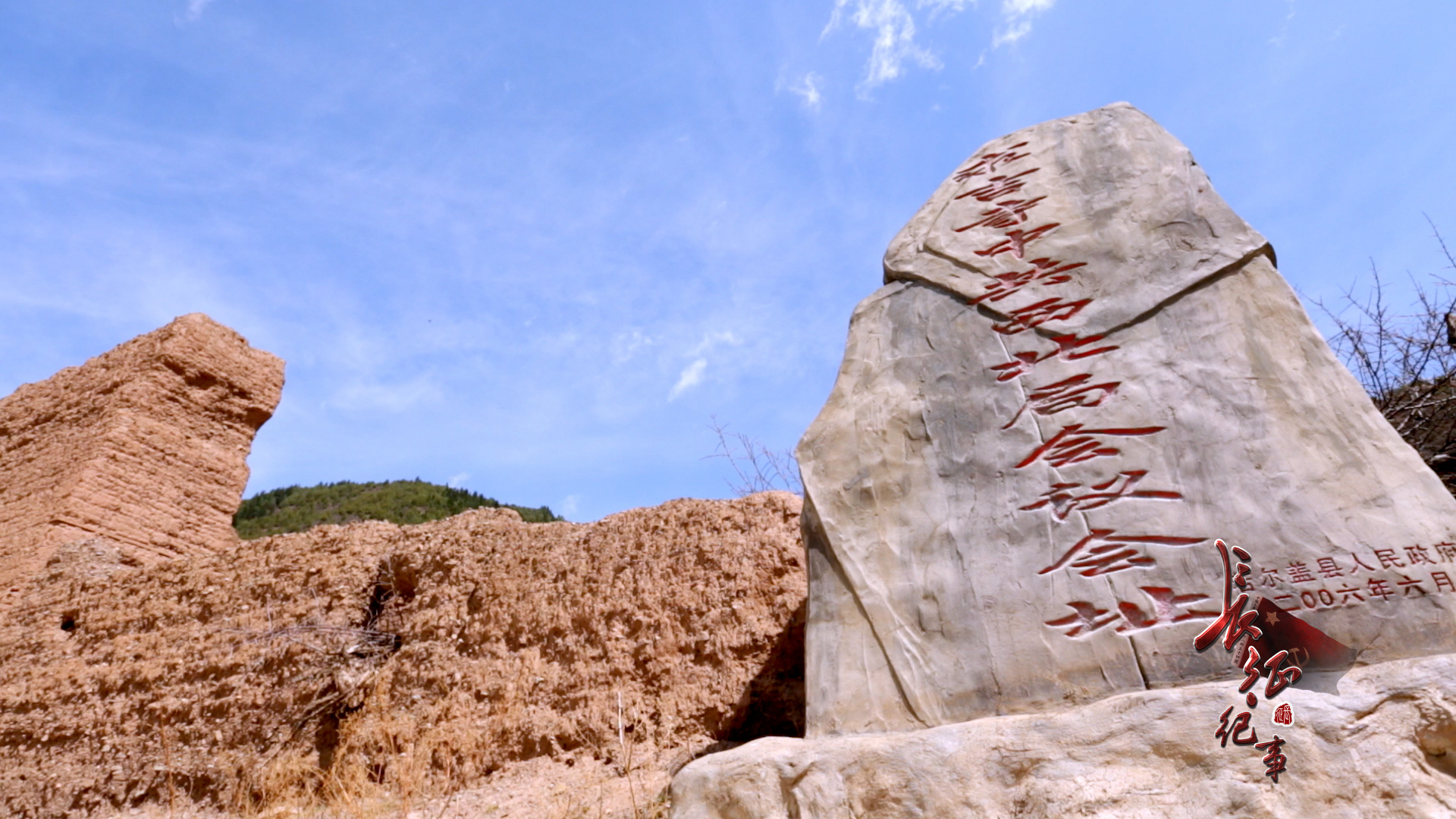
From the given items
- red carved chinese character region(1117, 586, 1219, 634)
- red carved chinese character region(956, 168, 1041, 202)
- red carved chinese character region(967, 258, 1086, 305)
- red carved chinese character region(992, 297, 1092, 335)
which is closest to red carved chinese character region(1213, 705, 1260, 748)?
red carved chinese character region(1117, 586, 1219, 634)

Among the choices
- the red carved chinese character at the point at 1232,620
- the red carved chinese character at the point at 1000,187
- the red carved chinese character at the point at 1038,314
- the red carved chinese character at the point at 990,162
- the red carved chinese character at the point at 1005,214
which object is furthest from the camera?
the red carved chinese character at the point at 990,162

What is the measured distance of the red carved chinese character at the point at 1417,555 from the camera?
221 cm

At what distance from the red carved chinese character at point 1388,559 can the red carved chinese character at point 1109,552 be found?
364 millimetres

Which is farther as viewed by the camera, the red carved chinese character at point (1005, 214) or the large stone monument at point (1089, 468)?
the red carved chinese character at point (1005, 214)

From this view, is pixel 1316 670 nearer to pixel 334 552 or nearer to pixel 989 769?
pixel 989 769

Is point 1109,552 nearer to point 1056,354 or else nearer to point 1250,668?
point 1250,668

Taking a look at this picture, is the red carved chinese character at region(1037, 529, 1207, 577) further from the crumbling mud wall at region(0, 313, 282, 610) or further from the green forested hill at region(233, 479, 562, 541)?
the green forested hill at region(233, 479, 562, 541)

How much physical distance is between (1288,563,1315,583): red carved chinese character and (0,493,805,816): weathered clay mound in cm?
209

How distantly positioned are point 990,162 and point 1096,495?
1.54 meters

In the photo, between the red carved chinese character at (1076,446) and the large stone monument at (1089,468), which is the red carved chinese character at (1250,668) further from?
the red carved chinese character at (1076,446)

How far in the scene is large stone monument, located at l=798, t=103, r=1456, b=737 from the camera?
2.34m

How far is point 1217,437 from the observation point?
2.60 m


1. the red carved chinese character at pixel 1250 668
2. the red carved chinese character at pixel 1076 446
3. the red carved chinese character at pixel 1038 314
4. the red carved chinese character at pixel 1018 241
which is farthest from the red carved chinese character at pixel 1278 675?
the red carved chinese character at pixel 1018 241

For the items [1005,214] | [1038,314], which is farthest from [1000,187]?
[1038,314]
